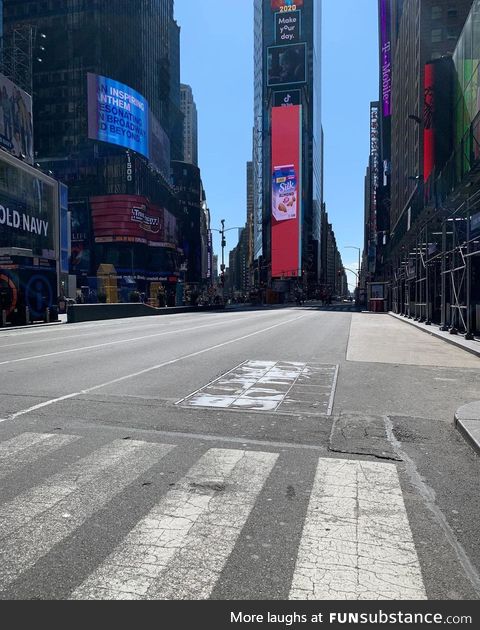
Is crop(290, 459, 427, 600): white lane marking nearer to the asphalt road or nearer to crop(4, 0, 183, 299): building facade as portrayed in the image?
the asphalt road

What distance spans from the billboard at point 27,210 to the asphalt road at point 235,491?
25.8 meters

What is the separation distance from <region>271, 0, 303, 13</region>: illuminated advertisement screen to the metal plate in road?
210883mm

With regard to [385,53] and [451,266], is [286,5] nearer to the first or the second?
[385,53]

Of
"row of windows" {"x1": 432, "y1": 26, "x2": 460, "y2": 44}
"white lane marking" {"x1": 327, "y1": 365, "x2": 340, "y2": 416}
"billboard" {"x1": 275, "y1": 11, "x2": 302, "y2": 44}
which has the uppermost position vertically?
"billboard" {"x1": 275, "y1": 11, "x2": 302, "y2": 44}

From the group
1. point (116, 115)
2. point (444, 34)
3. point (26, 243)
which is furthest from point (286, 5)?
point (26, 243)

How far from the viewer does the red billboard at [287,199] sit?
162000 millimetres

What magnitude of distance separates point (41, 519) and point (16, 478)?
0.99 meters

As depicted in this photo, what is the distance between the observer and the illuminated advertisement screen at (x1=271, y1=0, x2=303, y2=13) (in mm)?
185000

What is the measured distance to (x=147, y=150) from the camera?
88.9 metres

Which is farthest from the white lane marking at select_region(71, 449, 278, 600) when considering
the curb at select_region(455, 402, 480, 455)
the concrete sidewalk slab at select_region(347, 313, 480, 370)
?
the concrete sidewalk slab at select_region(347, 313, 480, 370)

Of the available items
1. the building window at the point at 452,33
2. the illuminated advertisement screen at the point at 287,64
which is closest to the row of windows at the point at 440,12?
the building window at the point at 452,33

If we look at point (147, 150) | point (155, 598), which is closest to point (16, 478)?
point (155, 598)

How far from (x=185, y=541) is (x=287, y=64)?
203 m
